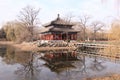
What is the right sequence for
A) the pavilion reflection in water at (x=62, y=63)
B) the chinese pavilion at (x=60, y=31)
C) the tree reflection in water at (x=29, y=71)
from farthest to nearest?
the chinese pavilion at (x=60, y=31) → the pavilion reflection in water at (x=62, y=63) → the tree reflection in water at (x=29, y=71)

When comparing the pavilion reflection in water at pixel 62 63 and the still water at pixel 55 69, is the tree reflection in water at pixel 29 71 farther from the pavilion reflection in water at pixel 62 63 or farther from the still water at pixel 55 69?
the pavilion reflection in water at pixel 62 63

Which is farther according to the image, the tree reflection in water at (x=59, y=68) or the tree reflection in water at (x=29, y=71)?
the tree reflection in water at (x=59, y=68)

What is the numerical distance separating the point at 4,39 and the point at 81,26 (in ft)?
106

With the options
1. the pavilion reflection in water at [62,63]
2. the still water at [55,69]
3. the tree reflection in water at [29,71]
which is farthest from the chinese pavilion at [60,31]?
the tree reflection in water at [29,71]

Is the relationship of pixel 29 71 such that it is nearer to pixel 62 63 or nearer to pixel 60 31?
pixel 62 63

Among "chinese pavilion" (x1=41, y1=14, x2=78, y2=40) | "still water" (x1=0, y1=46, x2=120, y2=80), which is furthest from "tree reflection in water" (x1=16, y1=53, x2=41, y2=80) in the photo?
"chinese pavilion" (x1=41, y1=14, x2=78, y2=40)

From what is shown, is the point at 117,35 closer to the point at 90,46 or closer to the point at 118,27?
the point at 118,27

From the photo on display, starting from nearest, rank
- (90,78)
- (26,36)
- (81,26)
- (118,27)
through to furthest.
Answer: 1. (90,78)
2. (118,27)
3. (26,36)
4. (81,26)

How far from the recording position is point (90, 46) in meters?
34.0

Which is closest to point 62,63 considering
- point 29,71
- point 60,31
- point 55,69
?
point 55,69

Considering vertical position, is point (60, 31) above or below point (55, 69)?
above

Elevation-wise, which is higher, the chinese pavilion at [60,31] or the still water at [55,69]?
the chinese pavilion at [60,31]

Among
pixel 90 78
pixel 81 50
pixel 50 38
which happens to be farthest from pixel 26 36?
pixel 90 78

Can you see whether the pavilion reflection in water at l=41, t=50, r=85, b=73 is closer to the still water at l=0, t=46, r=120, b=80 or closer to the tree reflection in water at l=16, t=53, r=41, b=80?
the still water at l=0, t=46, r=120, b=80
